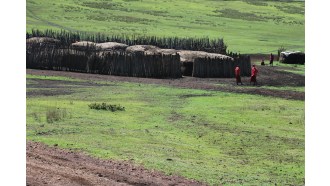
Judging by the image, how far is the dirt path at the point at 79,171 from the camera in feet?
46.2

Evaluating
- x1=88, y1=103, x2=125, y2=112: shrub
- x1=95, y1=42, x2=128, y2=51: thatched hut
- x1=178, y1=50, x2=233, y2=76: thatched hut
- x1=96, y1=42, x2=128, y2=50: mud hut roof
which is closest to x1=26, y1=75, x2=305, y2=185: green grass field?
x1=88, y1=103, x2=125, y2=112: shrub

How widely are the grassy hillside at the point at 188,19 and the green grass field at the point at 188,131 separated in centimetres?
3634

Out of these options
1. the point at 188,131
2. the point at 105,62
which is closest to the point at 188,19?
the point at 105,62

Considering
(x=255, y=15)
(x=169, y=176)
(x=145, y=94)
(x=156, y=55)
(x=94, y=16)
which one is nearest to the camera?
(x=169, y=176)

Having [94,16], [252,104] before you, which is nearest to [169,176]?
[252,104]

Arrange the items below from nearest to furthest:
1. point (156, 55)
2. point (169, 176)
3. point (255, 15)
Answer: point (169, 176) < point (156, 55) < point (255, 15)

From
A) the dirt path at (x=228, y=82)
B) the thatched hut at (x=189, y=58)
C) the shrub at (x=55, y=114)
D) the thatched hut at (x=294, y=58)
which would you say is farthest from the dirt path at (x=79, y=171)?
the thatched hut at (x=294, y=58)

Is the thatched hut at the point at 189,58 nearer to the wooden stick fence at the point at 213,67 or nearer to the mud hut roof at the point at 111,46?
the wooden stick fence at the point at 213,67

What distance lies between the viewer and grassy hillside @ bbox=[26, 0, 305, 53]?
247ft

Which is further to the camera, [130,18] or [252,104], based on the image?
[130,18]

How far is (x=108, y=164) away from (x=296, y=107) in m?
15.1
